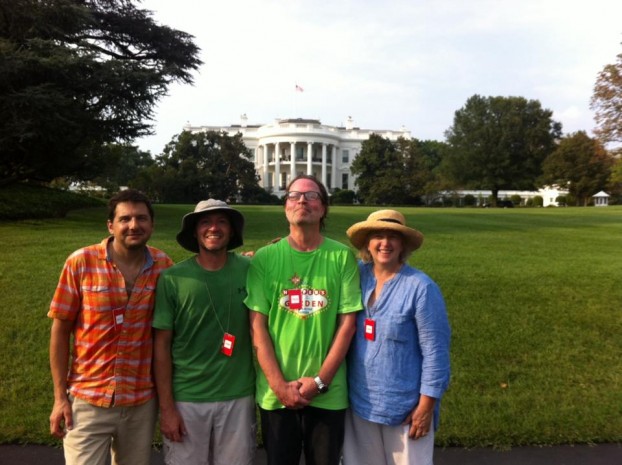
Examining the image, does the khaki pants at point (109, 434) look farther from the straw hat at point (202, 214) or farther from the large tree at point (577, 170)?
the large tree at point (577, 170)

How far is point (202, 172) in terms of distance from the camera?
42.8m

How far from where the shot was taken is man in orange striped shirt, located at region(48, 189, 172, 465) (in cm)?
243

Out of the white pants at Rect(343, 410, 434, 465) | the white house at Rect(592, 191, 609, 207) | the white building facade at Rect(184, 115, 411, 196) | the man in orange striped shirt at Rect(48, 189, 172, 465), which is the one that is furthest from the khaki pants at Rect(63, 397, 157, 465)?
the white building facade at Rect(184, 115, 411, 196)

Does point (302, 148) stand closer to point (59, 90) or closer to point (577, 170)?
point (577, 170)

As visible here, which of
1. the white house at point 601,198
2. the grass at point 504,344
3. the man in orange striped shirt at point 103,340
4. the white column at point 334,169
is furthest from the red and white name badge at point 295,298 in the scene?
the white column at point 334,169

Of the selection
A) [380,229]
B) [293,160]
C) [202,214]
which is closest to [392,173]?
[293,160]

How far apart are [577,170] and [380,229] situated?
169 ft

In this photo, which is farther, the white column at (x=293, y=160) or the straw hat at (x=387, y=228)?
the white column at (x=293, y=160)

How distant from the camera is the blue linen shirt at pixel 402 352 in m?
2.37

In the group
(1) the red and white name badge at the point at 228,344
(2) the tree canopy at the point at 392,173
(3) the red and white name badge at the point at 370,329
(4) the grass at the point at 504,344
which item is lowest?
(4) the grass at the point at 504,344

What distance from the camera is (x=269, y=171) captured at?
7019 cm

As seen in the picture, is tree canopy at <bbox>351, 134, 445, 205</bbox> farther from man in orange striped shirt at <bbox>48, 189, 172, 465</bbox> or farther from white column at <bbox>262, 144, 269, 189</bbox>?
man in orange striped shirt at <bbox>48, 189, 172, 465</bbox>

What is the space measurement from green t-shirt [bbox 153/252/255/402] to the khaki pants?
9.9 inches

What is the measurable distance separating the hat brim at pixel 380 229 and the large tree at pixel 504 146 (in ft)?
180
